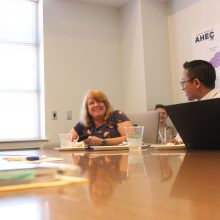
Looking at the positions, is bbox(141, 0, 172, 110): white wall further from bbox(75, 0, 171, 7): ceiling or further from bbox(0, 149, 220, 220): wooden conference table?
bbox(0, 149, 220, 220): wooden conference table

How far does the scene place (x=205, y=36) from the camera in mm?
3912

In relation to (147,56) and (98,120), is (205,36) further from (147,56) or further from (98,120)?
(98,120)

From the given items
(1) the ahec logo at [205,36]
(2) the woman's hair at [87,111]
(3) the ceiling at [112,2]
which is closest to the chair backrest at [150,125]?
(2) the woman's hair at [87,111]

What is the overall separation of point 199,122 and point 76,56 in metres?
3.28

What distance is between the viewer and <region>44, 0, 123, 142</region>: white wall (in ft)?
13.5

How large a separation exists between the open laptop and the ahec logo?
2.79 metres

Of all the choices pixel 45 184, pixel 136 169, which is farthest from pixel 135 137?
pixel 45 184

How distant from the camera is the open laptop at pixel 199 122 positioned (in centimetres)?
115

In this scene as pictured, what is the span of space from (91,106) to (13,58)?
6.19ft

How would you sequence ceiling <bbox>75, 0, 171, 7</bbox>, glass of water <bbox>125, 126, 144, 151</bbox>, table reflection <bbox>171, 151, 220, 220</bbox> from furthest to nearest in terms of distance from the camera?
ceiling <bbox>75, 0, 171, 7</bbox> → glass of water <bbox>125, 126, 144, 151</bbox> → table reflection <bbox>171, 151, 220, 220</bbox>

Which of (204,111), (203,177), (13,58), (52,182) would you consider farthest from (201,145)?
(13,58)

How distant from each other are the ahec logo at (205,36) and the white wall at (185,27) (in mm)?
86

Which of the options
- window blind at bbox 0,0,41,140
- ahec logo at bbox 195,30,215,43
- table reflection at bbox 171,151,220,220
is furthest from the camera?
window blind at bbox 0,0,41,140

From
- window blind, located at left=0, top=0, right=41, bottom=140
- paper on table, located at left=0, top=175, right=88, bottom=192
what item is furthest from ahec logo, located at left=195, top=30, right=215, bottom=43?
paper on table, located at left=0, top=175, right=88, bottom=192
